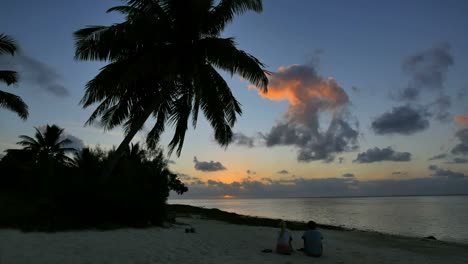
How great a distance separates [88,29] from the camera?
12.9 metres

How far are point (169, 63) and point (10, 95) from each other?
9.39 meters

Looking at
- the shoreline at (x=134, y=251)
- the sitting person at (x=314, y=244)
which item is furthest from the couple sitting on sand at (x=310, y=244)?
the shoreline at (x=134, y=251)

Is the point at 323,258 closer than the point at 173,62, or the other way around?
the point at 323,258

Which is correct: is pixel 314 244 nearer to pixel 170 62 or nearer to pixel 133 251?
pixel 133 251

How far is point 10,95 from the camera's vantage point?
16.1 meters

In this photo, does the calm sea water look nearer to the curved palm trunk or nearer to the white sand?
the white sand

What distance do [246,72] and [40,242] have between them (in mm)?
8869

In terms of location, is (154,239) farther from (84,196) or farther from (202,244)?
(84,196)

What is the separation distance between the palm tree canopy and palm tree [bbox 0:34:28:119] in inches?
210

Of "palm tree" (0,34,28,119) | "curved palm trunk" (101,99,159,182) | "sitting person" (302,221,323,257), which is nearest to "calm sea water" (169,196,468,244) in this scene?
"sitting person" (302,221,323,257)

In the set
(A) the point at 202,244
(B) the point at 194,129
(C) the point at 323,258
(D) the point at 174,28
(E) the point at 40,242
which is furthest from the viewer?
(B) the point at 194,129

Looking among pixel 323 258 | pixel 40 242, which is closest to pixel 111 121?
pixel 40 242

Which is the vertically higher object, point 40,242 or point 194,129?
point 194,129

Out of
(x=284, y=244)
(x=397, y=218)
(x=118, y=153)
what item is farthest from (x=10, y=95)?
(x=397, y=218)
